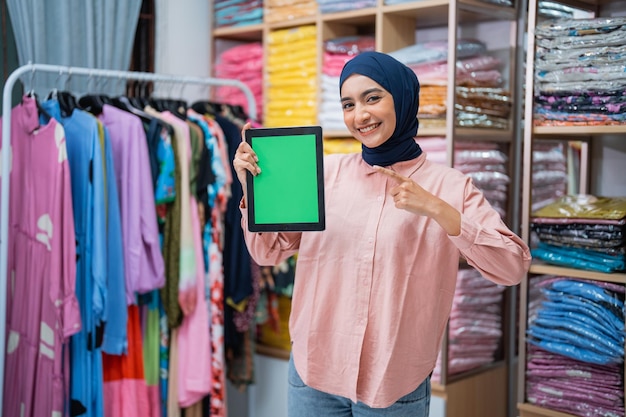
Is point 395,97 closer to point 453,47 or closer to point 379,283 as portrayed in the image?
point 379,283

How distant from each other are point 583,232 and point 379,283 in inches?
35.2

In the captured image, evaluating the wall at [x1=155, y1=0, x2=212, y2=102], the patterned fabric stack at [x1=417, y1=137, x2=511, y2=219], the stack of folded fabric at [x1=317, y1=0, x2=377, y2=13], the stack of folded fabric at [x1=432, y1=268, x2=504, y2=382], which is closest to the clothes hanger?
the wall at [x1=155, y1=0, x2=212, y2=102]

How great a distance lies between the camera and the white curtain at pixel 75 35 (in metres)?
2.79

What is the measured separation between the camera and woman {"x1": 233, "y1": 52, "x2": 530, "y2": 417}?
67.5 inches

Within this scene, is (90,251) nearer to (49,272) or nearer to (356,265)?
(49,272)

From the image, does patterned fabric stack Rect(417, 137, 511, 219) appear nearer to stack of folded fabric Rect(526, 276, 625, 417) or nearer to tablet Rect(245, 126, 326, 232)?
stack of folded fabric Rect(526, 276, 625, 417)

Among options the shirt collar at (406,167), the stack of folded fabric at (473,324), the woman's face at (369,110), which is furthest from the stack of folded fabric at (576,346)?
the woman's face at (369,110)

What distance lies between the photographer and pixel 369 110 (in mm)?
1714

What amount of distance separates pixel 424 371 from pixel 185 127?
1437mm

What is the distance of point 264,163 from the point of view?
1.76 m

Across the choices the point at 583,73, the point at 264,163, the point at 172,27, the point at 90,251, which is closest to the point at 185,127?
the point at 90,251

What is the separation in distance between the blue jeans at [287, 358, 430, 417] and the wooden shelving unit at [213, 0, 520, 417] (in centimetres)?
92

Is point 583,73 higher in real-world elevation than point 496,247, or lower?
higher

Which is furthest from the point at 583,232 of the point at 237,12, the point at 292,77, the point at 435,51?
the point at 237,12
